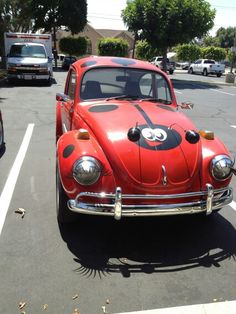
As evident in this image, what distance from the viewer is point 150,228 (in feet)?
15.1

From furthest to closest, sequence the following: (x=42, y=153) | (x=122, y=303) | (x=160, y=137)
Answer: (x=42, y=153) → (x=160, y=137) → (x=122, y=303)

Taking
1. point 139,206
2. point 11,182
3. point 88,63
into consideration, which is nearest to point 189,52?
point 88,63

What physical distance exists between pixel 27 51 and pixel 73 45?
97.9 feet

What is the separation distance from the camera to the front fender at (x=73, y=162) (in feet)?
12.7

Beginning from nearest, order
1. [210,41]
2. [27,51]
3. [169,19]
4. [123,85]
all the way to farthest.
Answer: [123,85]
[27,51]
[169,19]
[210,41]

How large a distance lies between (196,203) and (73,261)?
1.33 meters

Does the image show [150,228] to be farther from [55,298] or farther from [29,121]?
[29,121]

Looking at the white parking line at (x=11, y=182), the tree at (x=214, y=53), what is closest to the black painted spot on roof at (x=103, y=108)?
the white parking line at (x=11, y=182)

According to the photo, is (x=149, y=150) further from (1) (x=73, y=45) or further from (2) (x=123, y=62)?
(1) (x=73, y=45)

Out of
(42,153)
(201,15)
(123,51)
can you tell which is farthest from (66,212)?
(123,51)

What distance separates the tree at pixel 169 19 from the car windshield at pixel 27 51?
9.42 meters

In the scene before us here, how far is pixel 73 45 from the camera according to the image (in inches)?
1948

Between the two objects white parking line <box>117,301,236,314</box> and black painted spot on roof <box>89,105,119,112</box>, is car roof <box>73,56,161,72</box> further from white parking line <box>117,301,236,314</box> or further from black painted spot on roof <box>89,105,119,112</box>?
white parking line <box>117,301,236,314</box>

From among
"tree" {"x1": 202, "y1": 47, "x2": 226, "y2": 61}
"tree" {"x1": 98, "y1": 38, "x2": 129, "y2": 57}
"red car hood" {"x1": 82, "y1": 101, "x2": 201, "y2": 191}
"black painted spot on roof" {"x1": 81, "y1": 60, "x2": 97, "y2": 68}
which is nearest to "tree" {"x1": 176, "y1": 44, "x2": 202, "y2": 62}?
"tree" {"x1": 202, "y1": 47, "x2": 226, "y2": 61}
